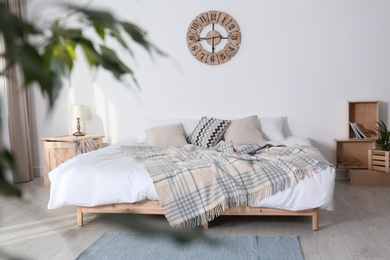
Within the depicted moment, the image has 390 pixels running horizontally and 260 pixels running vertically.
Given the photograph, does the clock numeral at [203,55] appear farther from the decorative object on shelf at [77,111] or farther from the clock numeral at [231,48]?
the decorative object on shelf at [77,111]

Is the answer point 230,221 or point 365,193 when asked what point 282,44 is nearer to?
point 365,193

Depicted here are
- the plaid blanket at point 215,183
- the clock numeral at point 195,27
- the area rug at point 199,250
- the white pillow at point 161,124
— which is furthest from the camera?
the clock numeral at point 195,27

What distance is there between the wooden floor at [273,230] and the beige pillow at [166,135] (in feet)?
3.28

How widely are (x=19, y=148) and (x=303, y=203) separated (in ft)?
11.7

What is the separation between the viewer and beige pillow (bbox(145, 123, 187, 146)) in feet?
14.7

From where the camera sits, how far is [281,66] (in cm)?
502

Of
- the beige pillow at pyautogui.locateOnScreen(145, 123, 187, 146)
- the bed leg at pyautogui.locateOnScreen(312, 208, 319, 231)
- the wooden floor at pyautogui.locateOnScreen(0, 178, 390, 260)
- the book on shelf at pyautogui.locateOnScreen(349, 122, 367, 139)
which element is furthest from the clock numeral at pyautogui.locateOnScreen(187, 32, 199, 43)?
the bed leg at pyautogui.locateOnScreen(312, 208, 319, 231)

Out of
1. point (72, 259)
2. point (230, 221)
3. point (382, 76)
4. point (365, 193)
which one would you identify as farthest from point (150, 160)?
point (382, 76)

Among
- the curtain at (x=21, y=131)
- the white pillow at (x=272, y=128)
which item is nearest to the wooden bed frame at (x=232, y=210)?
the white pillow at (x=272, y=128)

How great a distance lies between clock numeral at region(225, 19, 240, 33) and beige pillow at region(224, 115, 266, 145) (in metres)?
1.05

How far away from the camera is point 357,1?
16.0ft

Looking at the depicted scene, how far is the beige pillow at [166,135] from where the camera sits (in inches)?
176

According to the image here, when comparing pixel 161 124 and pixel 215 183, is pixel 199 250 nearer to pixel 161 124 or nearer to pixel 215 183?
pixel 215 183

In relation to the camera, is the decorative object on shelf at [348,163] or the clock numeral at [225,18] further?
the clock numeral at [225,18]
